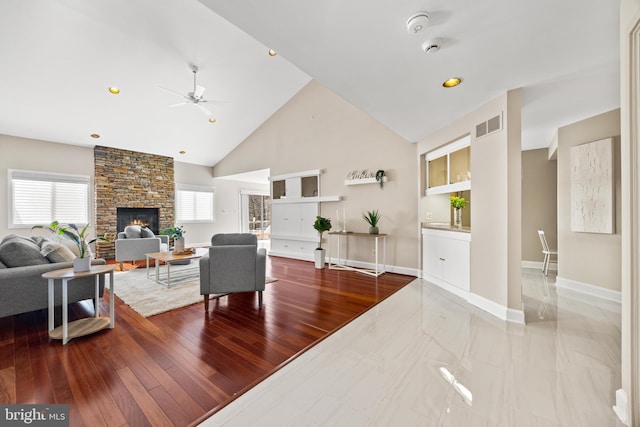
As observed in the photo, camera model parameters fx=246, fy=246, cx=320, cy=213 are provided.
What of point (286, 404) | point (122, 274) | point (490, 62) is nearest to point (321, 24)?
point (490, 62)

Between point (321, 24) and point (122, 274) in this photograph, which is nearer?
point (321, 24)

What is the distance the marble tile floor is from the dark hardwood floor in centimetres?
22

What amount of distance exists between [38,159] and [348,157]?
23.0 ft

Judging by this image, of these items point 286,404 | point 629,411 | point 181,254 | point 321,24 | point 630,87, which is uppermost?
point 321,24

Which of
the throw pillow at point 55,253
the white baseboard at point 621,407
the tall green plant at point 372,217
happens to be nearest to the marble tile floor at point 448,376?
the white baseboard at point 621,407

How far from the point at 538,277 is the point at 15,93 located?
987cm

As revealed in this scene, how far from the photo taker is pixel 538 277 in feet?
14.6

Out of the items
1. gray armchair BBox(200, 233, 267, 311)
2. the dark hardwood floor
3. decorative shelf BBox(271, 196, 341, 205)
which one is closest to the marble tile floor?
the dark hardwood floor

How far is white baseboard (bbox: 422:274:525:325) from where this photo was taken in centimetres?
267

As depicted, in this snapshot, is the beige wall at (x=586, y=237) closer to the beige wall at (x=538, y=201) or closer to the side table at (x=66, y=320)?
the beige wall at (x=538, y=201)

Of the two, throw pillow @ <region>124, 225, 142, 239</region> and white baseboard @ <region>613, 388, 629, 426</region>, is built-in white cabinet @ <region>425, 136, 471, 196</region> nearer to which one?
white baseboard @ <region>613, 388, 629, 426</region>

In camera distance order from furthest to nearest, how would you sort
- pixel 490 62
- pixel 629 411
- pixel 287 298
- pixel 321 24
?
pixel 287 298 < pixel 490 62 < pixel 321 24 < pixel 629 411

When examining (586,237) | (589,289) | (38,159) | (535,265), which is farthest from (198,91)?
(535,265)

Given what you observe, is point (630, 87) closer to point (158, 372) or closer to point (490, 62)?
point (490, 62)
